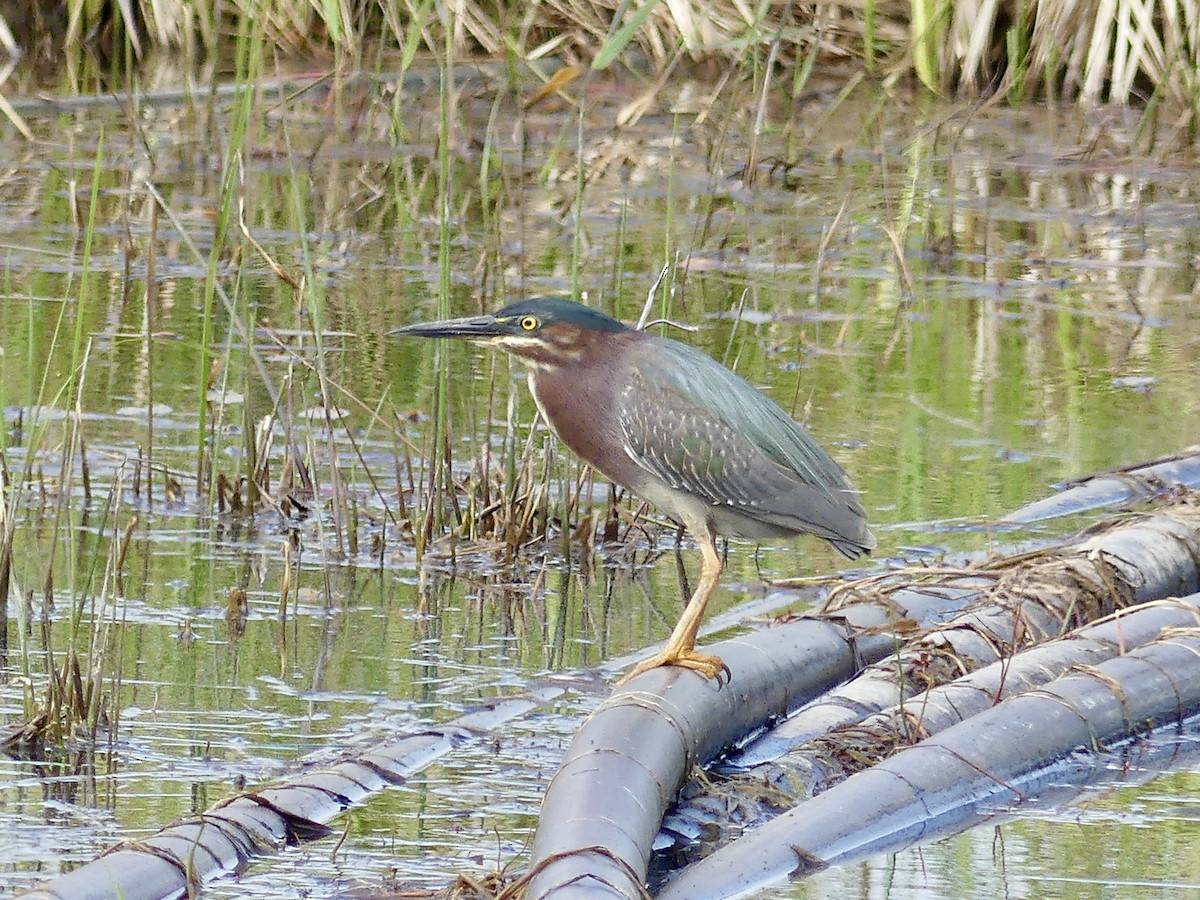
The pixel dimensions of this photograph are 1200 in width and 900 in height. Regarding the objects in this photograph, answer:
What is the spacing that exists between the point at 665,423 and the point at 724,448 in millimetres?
156

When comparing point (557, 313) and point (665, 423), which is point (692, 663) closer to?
point (665, 423)

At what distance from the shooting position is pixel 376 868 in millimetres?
3793

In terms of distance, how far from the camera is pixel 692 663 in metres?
4.47

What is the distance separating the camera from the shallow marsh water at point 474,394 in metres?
4.24

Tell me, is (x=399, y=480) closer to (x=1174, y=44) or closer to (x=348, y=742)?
(x=348, y=742)

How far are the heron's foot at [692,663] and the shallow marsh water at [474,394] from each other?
0.24 m

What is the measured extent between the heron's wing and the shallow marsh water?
1.80 ft

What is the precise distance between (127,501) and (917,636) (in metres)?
2.52

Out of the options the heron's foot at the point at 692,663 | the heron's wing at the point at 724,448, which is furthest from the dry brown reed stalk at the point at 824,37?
the heron's foot at the point at 692,663

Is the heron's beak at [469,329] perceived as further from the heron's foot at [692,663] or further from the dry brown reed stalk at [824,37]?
the dry brown reed stalk at [824,37]

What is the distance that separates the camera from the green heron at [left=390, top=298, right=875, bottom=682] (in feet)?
15.8

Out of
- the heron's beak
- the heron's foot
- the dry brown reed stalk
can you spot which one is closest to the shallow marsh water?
the heron's foot

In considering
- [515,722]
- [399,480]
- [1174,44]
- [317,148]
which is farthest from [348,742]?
[1174,44]

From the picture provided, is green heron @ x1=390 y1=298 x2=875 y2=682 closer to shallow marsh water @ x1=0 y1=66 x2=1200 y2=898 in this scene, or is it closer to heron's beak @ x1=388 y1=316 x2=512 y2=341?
heron's beak @ x1=388 y1=316 x2=512 y2=341
